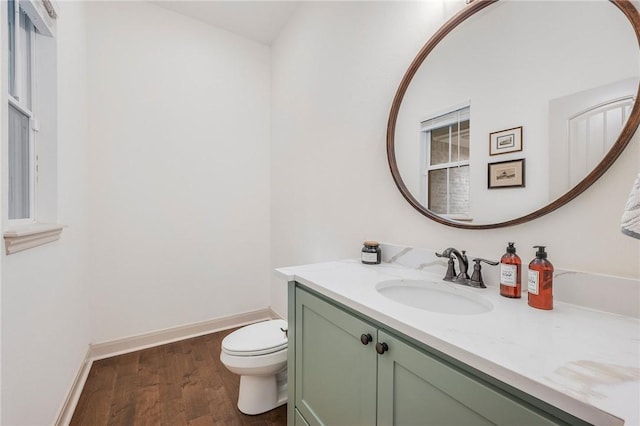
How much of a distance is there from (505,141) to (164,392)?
223cm

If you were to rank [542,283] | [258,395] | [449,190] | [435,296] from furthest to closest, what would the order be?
[258,395] → [449,190] → [435,296] → [542,283]

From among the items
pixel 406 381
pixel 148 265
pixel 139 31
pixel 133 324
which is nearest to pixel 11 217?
pixel 148 265

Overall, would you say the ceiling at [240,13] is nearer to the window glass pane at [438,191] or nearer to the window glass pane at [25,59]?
the window glass pane at [25,59]

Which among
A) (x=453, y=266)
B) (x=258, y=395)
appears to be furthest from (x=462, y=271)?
(x=258, y=395)

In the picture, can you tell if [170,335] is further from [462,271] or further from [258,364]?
[462,271]

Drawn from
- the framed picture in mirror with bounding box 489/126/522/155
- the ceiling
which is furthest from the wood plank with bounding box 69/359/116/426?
the ceiling

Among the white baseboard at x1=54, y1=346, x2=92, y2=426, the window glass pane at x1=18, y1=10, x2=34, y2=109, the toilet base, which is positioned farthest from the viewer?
the toilet base

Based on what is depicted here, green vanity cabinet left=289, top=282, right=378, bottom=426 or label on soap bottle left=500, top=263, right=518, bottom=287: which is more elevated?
label on soap bottle left=500, top=263, right=518, bottom=287

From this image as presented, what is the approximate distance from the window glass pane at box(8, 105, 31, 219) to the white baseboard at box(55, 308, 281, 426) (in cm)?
104

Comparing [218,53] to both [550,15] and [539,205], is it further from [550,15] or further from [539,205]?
[539,205]

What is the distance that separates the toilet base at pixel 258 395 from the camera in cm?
151

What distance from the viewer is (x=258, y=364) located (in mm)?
1415

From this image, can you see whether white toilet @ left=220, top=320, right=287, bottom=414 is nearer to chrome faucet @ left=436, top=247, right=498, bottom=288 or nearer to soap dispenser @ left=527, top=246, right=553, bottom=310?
chrome faucet @ left=436, top=247, right=498, bottom=288

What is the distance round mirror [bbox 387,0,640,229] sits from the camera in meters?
0.77
